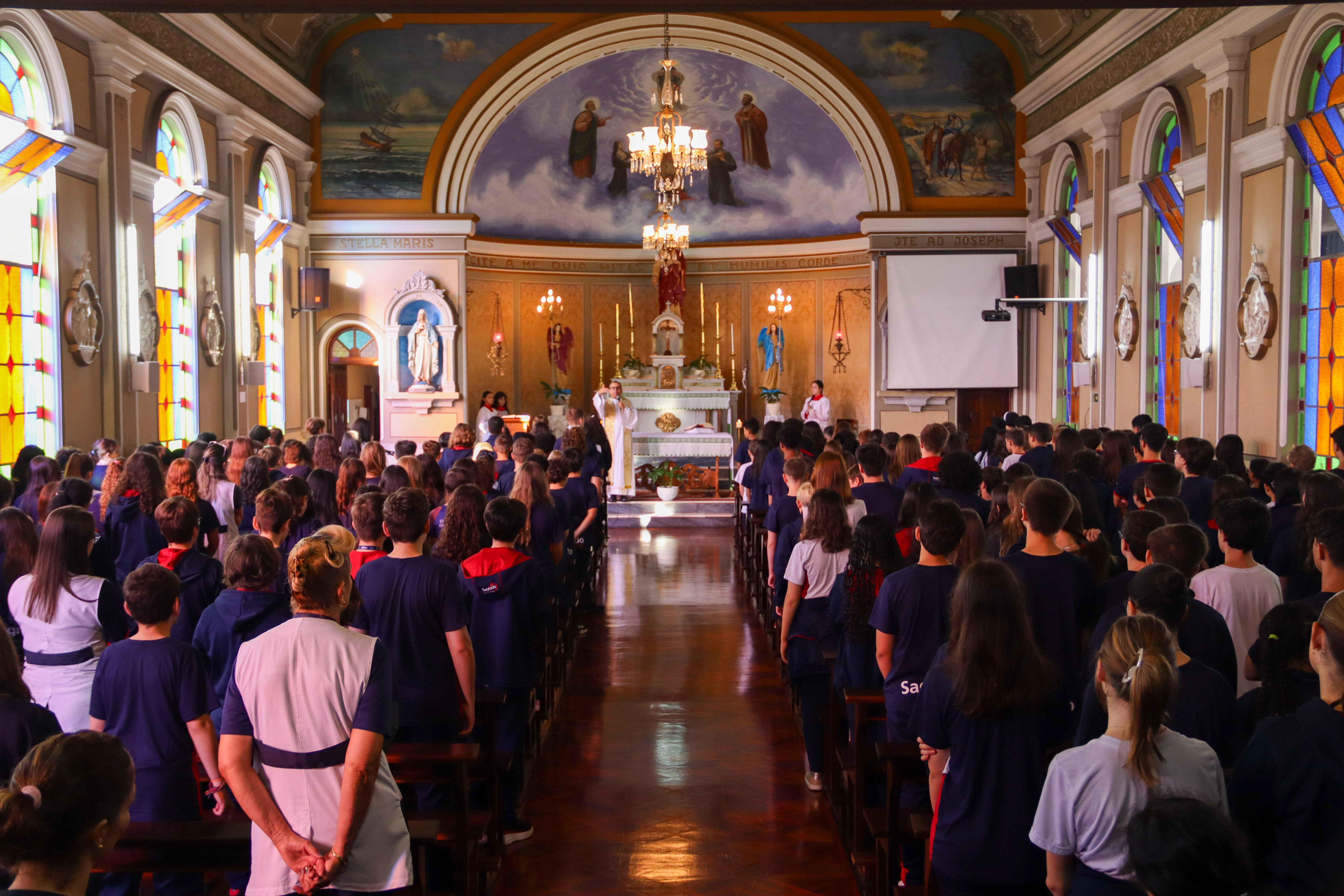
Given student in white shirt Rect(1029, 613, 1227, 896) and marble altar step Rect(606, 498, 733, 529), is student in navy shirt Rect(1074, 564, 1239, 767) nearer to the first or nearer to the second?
student in white shirt Rect(1029, 613, 1227, 896)

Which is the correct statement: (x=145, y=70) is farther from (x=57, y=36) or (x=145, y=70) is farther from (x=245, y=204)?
(x=245, y=204)

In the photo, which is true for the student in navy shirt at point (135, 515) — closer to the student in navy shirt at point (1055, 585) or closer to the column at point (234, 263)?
the student in navy shirt at point (1055, 585)

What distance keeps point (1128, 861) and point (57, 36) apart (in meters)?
11.3

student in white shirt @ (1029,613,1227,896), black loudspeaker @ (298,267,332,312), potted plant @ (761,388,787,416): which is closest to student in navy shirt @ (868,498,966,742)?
student in white shirt @ (1029,613,1227,896)

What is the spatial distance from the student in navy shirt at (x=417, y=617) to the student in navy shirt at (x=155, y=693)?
801 millimetres

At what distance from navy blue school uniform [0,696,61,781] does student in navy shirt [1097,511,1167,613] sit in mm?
3526

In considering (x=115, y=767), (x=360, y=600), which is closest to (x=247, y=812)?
(x=115, y=767)

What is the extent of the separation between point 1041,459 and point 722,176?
14033mm

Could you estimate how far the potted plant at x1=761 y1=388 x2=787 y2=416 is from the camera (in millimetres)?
20703

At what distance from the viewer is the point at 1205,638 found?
3609mm

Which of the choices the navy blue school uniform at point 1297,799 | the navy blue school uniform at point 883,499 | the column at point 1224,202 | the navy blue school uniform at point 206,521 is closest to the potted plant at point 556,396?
the column at point 1224,202

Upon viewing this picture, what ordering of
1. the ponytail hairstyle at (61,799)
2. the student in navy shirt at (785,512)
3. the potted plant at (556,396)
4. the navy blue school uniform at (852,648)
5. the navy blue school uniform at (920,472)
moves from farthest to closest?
the potted plant at (556,396) < the navy blue school uniform at (920,472) < the student in navy shirt at (785,512) < the navy blue school uniform at (852,648) < the ponytail hairstyle at (61,799)

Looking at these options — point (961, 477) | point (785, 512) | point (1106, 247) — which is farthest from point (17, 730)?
point (1106, 247)

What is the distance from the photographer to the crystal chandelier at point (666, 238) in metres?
16.8
